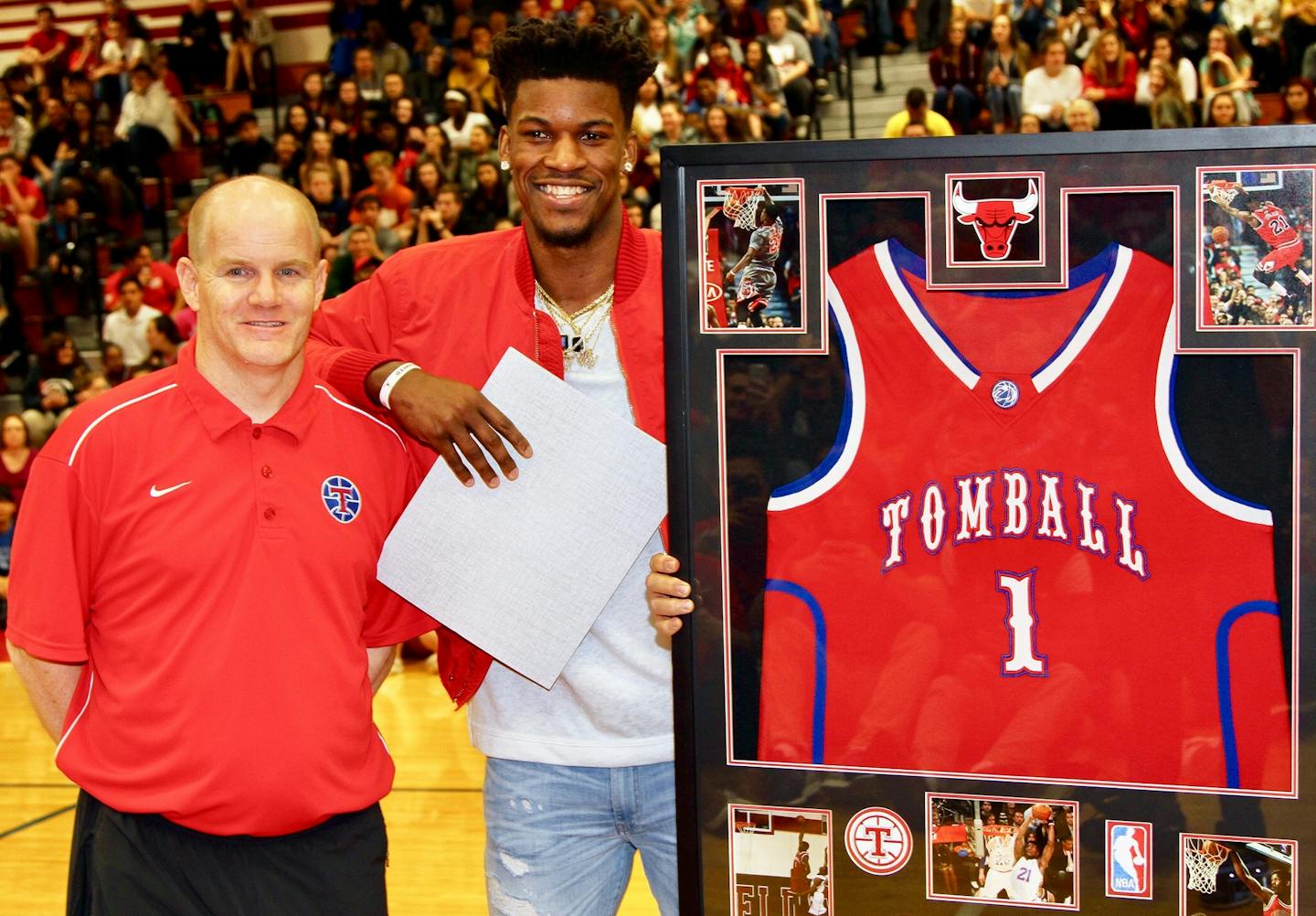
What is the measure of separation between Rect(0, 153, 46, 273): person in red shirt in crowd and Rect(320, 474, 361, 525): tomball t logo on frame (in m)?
10.8

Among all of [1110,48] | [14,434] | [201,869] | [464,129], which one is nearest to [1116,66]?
[1110,48]

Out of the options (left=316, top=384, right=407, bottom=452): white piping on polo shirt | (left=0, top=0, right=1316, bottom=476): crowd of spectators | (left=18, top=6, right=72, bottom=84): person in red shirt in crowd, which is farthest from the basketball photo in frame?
(left=18, top=6, right=72, bottom=84): person in red shirt in crowd

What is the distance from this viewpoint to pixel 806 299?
184 cm

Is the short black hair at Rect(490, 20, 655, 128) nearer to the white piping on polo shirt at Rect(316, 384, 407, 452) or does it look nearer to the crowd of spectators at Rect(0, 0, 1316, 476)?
the white piping on polo shirt at Rect(316, 384, 407, 452)

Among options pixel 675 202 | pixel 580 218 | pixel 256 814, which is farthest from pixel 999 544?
pixel 256 814

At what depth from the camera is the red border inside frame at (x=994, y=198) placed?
1.74 meters

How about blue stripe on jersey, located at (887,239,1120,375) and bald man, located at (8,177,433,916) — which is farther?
bald man, located at (8,177,433,916)

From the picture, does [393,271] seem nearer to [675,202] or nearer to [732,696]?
[675,202]

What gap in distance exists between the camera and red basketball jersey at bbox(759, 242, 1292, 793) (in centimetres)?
175

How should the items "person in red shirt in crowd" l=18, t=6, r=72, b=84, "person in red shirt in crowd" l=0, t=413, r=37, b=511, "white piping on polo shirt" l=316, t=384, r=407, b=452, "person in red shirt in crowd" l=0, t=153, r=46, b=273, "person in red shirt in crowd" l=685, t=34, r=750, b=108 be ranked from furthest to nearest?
"person in red shirt in crowd" l=18, t=6, r=72, b=84 → "person in red shirt in crowd" l=0, t=153, r=46, b=273 → "person in red shirt in crowd" l=685, t=34, r=750, b=108 → "person in red shirt in crowd" l=0, t=413, r=37, b=511 → "white piping on polo shirt" l=316, t=384, r=407, b=452

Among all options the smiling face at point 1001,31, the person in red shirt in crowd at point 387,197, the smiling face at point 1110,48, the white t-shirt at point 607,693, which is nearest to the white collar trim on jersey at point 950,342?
the white t-shirt at point 607,693

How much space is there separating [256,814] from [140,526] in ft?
1.39

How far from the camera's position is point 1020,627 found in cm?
181

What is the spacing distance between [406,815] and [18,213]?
28.7 ft
